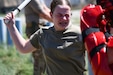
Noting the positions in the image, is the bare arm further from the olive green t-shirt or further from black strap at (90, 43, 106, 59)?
black strap at (90, 43, 106, 59)

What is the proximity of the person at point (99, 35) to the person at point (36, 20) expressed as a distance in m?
3.34

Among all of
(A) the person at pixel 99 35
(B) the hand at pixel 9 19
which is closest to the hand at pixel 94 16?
(A) the person at pixel 99 35

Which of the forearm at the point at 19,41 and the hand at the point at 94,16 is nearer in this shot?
the hand at the point at 94,16

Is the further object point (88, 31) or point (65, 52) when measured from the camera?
point (65, 52)

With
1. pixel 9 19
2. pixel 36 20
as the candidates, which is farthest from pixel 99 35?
pixel 36 20

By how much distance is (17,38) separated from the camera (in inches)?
146

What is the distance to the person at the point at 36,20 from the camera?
19.3ft

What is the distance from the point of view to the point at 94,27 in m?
2.50

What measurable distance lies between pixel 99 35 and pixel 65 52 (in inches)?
41.4

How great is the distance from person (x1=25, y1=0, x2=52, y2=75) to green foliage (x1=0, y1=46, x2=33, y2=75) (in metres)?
0.87

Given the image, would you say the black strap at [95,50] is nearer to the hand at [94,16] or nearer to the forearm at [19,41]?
the hand at [94,16]

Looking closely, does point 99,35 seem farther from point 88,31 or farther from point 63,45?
point 63,45

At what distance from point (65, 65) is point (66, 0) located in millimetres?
568

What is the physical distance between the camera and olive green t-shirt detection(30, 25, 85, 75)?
3.50 m
